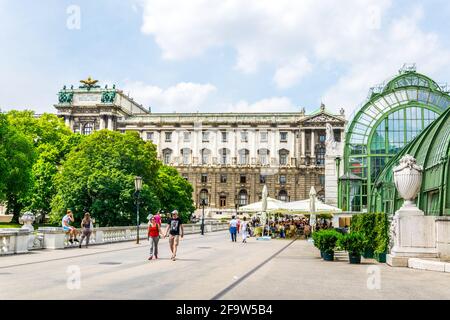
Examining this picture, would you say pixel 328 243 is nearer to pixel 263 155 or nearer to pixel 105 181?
pixel 105 181

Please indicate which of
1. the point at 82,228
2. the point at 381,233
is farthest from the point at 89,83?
the point at 381,233

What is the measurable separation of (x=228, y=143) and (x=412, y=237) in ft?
400

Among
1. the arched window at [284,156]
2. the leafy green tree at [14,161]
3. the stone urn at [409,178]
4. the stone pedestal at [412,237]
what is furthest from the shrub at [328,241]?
the arched window at [284,156]

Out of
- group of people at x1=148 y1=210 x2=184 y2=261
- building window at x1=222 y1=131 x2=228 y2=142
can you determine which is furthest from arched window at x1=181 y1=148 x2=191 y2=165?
group of people at x1=148 y1=210 x2=184 y2=261

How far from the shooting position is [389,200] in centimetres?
3438

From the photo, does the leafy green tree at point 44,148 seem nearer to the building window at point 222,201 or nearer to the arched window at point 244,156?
the building window at point 222,201

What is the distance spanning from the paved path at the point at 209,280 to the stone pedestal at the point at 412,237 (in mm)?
753

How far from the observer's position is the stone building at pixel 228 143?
136125mm

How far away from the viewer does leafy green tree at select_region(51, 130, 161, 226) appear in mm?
55031

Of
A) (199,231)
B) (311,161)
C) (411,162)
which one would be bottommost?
(199,231)

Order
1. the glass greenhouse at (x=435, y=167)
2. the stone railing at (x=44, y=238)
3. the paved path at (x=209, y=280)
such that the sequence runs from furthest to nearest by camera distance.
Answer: the stone railing at (x=44, y=238) → the glass greenhouse at (x=435, y=167) → the paved path at (x=209, y=280)
